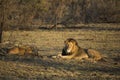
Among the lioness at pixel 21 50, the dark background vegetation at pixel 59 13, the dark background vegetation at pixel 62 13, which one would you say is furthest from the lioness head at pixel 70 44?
the dark background vegetation at pixel 62 13

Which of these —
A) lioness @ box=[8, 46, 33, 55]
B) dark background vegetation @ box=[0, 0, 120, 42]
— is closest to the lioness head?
lioness @ box=[8, 46, 33, 55]

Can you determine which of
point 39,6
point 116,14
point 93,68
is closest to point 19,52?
point 93,68

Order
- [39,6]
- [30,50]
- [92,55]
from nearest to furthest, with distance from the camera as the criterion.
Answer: [92,55] < [30,50] < [39,6]

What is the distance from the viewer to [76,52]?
34.9 ft

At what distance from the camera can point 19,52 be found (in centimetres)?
1137

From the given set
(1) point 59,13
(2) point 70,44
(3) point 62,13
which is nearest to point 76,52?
(2) point 70,44

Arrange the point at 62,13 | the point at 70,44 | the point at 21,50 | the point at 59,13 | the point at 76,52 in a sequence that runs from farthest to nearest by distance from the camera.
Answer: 1. the point at 62,13
2. the point at 59,13
3. the point at 21,50
4. the point at 76,52
5. the point at 70,44

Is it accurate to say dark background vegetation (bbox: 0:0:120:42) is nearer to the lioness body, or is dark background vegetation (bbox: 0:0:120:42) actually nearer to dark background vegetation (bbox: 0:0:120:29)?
dark background vegetation (bbox: 0:0:120:29)

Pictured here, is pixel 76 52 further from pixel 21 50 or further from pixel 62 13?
pixel 62 13

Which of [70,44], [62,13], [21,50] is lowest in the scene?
[62,13]

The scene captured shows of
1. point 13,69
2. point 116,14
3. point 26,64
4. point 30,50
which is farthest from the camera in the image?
point 116,14

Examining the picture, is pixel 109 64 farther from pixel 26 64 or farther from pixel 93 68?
pixel 26 64

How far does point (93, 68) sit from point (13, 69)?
217 cm

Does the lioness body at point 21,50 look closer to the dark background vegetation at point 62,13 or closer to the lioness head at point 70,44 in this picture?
the lioness head at point 70,44
